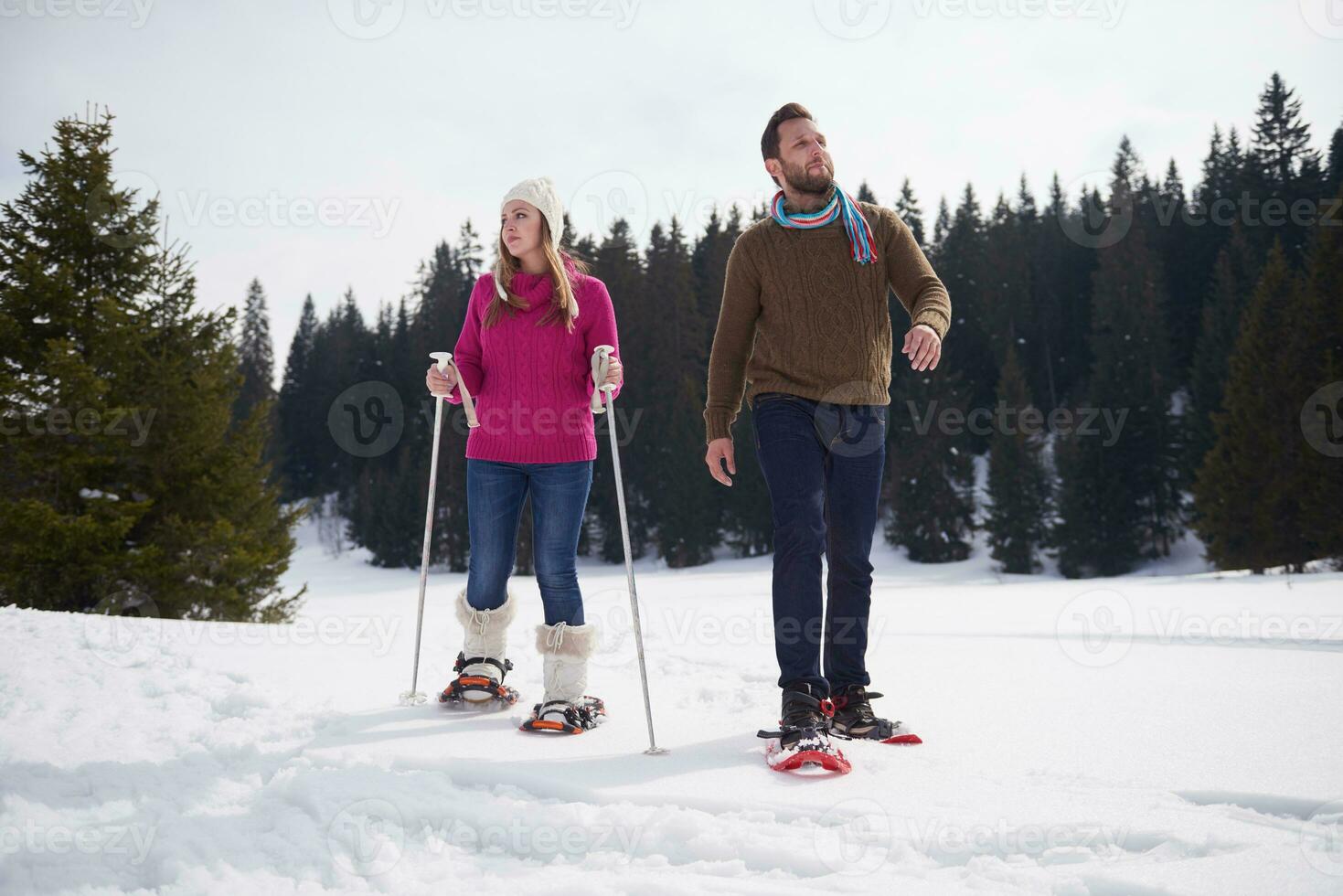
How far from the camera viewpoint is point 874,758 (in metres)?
2.48

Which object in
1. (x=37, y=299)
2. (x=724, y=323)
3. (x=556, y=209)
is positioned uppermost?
(x=37, y=299)

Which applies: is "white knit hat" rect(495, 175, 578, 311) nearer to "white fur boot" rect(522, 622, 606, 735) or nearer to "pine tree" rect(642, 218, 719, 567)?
"white fur boot" rect(522, 622, 606, 735)

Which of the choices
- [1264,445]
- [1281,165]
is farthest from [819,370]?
[1281,165]

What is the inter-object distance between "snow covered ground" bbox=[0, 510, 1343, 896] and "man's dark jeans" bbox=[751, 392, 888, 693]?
0.36 meters

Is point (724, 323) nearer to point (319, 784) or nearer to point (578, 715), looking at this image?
point (578, 715)

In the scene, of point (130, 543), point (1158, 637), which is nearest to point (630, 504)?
point (130, 543)

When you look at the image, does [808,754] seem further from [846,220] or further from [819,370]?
[846,220]

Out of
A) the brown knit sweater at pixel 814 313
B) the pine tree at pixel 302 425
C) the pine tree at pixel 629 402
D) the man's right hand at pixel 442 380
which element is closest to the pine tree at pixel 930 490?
the pine tree at pixel 629 402

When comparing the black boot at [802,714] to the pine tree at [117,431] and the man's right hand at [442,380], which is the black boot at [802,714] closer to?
the man's right hand at [442,380]

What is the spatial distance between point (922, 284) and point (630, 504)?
32975 mm

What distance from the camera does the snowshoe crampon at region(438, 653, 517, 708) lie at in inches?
125

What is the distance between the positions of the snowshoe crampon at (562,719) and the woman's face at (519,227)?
72.6 inches

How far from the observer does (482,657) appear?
328 centimetres

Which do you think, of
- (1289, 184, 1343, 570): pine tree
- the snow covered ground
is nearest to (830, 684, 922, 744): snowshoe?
the snow covered ground
